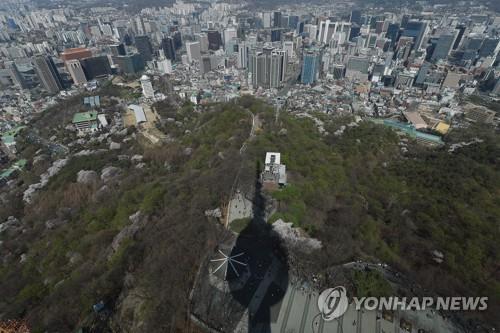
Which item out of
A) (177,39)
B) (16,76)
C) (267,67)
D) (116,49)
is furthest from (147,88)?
(177,39)

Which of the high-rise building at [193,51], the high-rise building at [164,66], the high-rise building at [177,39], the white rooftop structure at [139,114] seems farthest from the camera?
the high-rise building at [177,39]

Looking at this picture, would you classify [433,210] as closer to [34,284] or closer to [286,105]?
[34,284]

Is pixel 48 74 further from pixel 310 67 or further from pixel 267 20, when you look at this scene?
pixel 267 20

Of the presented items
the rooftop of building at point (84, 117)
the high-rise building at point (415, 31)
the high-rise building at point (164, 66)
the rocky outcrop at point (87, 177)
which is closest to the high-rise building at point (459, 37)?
the high-rise building at point (415, 31)

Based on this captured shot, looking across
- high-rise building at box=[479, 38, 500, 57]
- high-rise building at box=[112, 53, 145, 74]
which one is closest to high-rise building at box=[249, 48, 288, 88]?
high-rise building at box=[112, 53, 145, 74]

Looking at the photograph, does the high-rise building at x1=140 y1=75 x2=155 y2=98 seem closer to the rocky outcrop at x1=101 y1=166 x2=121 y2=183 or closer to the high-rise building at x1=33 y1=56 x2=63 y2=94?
the high-rise building at x1=33 y1=56 x2=63 y2=94

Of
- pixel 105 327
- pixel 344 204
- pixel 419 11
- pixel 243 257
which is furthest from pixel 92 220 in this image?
pixel 419 11

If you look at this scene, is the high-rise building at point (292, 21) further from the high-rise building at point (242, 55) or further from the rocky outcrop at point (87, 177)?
the rocky outcrop at point (87, 177)
